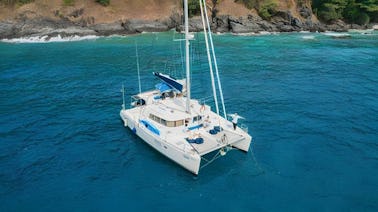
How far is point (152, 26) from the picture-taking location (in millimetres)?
114875

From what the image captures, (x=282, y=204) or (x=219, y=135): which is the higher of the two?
(x=219, y=135)

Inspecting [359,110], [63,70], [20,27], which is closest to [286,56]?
[359,110]

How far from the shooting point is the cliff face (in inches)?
4171

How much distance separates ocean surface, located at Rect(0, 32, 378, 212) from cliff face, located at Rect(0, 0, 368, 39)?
4110 cm

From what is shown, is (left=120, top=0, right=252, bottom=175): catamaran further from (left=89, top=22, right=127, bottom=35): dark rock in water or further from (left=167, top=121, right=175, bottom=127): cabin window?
(left=89, top=22, right=127, bottom=35): dark rock in water

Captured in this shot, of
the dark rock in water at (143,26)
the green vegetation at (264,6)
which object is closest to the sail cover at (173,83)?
the dark rock in water at (143,26)

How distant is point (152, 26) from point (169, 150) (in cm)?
9166

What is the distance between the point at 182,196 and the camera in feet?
86.5

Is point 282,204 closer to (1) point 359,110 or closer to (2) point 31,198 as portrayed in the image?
(2) point 31,198

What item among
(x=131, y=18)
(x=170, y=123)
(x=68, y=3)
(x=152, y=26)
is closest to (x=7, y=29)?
A: (x=68, y=3)

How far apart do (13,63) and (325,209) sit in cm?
6945

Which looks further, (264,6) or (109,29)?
(264,6)

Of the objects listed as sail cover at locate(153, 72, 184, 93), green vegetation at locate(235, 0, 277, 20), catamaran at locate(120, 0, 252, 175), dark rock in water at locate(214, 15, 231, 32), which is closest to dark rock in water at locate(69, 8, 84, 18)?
dark rock in water at locate(214, 15, 231, 32)

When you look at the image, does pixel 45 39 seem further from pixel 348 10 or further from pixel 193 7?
pixel 348 10
